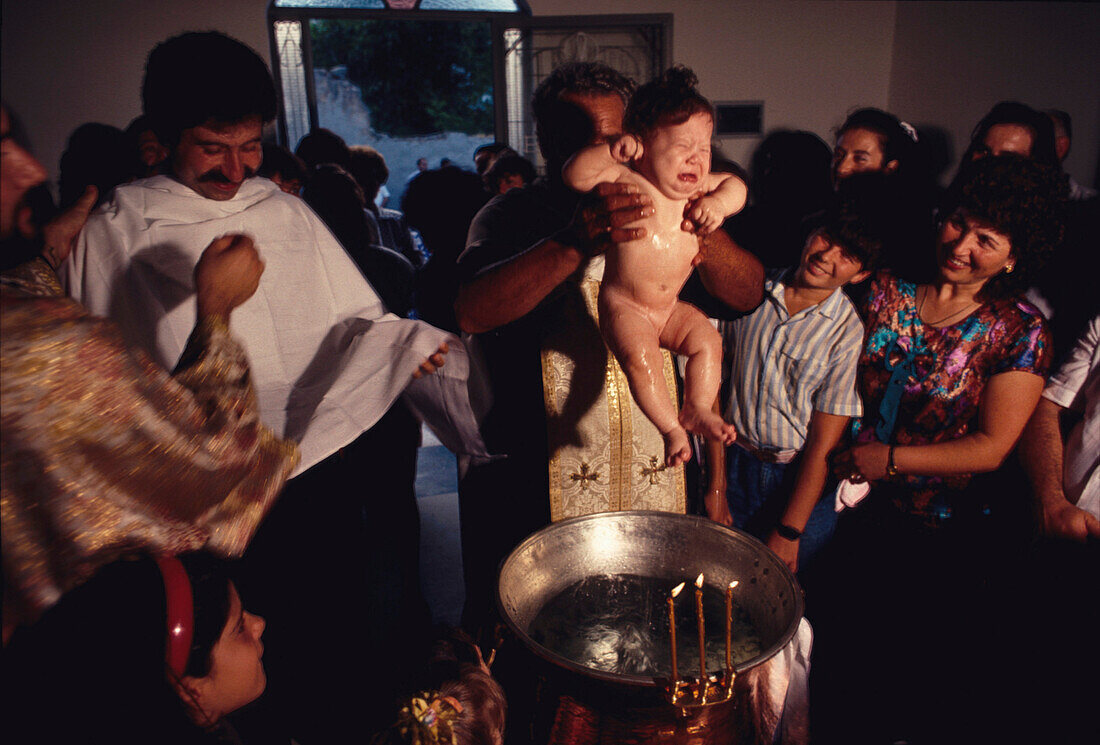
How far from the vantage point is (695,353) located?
1.52 m

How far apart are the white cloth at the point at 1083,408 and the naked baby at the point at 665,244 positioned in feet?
4.45

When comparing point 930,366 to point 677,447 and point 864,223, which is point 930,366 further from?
point 677,447

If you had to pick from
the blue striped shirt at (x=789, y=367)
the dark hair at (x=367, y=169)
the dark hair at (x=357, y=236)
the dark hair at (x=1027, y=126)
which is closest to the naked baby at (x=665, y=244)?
the blue striped shirt at (x=789, y=367)

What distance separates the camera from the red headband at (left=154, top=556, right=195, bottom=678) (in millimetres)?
1115

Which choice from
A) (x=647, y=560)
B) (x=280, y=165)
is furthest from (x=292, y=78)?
(x=647, y=560)

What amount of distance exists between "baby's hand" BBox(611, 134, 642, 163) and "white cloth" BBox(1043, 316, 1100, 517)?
1728 millimetres

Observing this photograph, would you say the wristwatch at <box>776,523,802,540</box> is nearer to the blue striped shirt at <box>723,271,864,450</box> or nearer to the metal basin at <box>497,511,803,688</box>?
the blue striped shirt at <box>723,271,864,450</box>

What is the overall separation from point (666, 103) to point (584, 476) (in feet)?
3.87

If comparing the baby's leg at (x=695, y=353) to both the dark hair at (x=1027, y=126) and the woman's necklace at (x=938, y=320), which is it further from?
the dark hair at (x=1027, y=126)

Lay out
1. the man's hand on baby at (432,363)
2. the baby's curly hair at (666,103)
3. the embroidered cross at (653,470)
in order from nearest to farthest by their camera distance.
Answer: the baby's curly hair at (666,103) → the man's hand on baby at (432,363) → the embroidered cross at (653,470)

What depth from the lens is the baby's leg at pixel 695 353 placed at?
4.88ft

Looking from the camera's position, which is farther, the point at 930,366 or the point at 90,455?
the point at 930,366

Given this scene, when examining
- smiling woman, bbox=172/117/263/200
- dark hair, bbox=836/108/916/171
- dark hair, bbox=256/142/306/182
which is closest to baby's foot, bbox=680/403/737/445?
smiling woman, bbox=172/117/263/200

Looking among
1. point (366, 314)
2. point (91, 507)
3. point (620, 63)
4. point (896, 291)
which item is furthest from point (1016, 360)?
point (620, 63)
